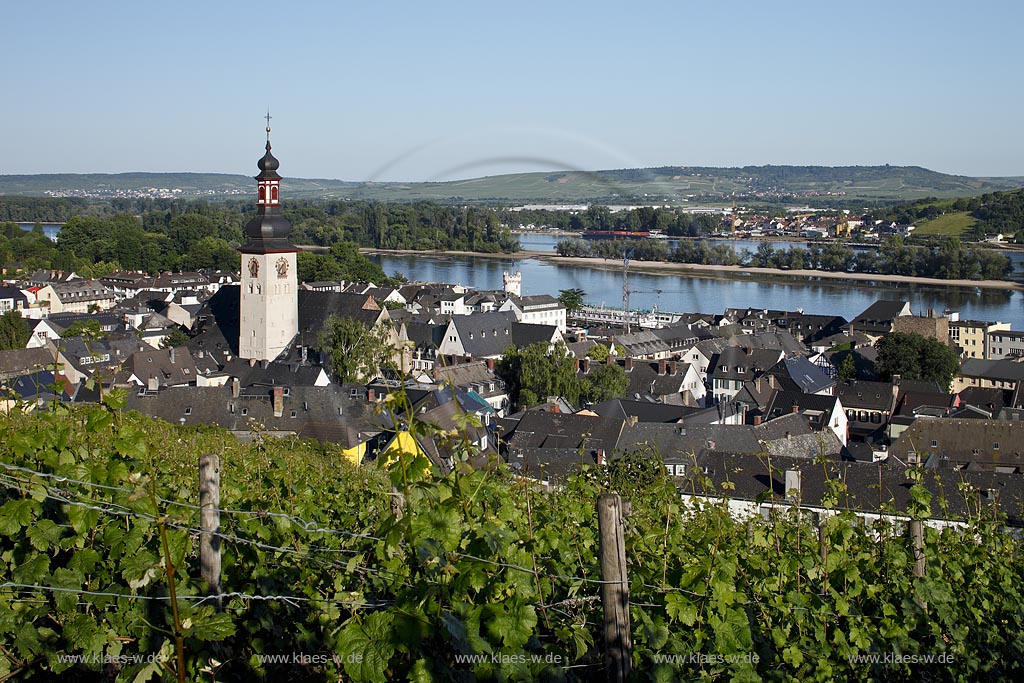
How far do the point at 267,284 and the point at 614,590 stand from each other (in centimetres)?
2234

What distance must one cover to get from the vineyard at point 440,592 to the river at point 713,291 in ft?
129

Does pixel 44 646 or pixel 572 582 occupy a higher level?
pixel 572 582

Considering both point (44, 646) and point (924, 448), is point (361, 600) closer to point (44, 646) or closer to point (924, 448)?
point (44, 646)

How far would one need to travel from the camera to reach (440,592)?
210 centimetres

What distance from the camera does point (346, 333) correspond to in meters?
21.6

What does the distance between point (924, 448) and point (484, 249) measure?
57027 millimetres

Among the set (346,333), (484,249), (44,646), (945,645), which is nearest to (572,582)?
(945,645)

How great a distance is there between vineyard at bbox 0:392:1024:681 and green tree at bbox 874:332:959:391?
22.5m

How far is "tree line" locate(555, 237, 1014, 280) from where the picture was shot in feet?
194

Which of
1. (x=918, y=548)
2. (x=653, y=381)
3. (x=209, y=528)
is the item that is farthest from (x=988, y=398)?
(x=209, y=528)

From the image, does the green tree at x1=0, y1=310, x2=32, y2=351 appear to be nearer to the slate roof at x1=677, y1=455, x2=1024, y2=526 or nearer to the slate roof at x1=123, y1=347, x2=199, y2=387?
the slate roof at x1=123, y1=347, x2=199, y2=387

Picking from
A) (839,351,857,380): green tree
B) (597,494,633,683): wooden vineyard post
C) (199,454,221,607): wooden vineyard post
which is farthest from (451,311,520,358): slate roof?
(597,494,633,683): wooden vineyard post

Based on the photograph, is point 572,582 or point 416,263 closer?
point 572,582

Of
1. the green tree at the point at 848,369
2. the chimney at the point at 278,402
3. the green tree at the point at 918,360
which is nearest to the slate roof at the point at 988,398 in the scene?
the green tree at the point at 918,360
